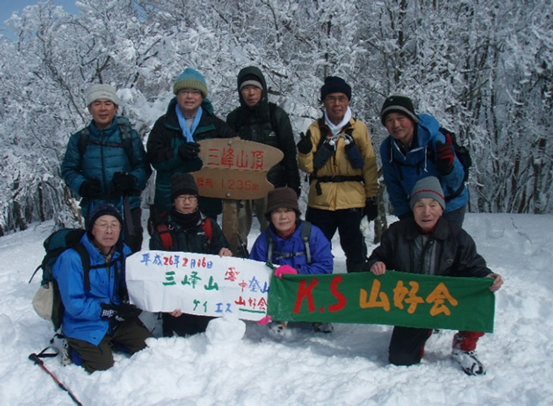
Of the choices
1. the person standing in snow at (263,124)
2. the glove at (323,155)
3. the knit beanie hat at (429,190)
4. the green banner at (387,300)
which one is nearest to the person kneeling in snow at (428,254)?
the knit beanie hat at (429,190)

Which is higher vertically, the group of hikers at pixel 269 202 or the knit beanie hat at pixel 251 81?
the knit beanie hat at pixel 251 81

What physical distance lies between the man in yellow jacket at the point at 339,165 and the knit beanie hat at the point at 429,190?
2.61 feet

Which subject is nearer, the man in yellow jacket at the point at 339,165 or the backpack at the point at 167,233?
the backpack at the point at 167,233

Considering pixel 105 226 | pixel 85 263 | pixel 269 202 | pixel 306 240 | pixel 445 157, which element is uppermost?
pixel 445 157

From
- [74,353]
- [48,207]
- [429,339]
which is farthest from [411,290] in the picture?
[48,207]

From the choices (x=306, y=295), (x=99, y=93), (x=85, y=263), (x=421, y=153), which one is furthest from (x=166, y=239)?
(x=421, y=153)

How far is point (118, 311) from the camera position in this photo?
11.3 ft

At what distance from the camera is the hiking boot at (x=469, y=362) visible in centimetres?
312

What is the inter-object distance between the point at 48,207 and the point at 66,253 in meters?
20.2

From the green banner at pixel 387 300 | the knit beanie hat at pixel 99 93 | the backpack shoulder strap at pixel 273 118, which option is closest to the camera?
the green banner at pixel 387 300

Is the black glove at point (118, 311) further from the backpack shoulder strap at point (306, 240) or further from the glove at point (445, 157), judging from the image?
the glove at point (445, 157)

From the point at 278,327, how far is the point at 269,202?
3.60ft

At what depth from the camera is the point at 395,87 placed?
22.9 feet

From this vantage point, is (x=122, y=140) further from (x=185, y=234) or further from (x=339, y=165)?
(x=339, y=165)
